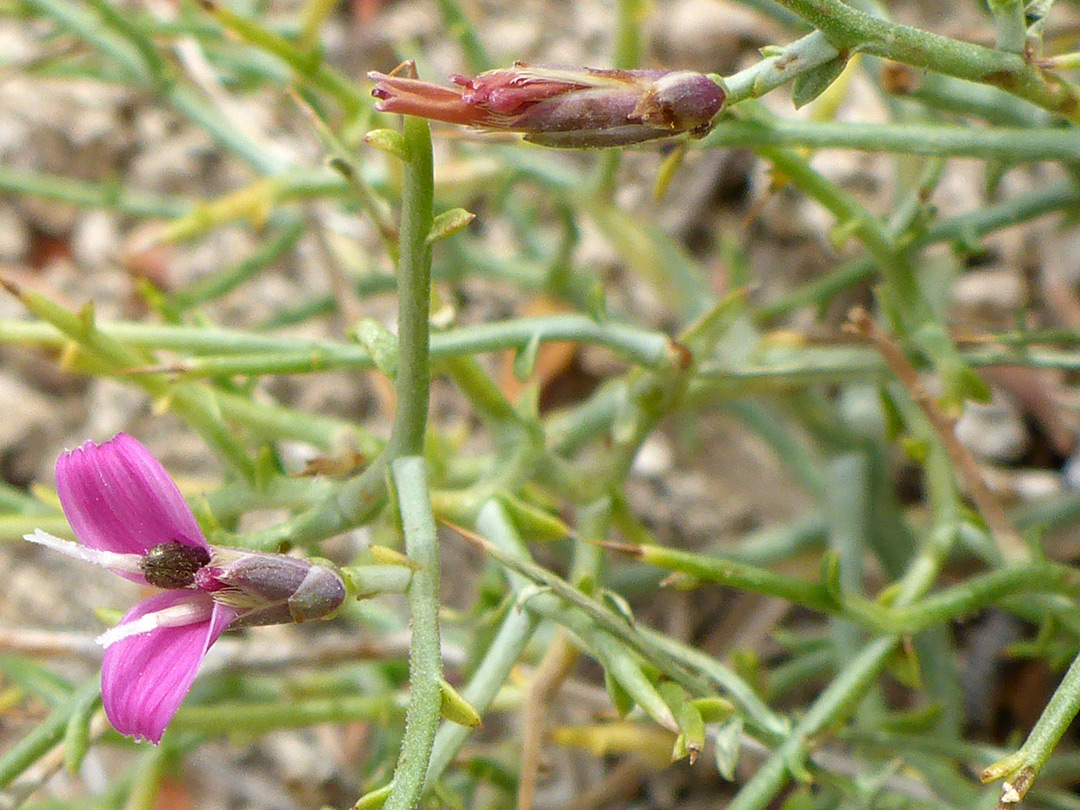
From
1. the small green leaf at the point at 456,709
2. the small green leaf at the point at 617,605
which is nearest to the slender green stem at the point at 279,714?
the small green leaf at the point at 617,605

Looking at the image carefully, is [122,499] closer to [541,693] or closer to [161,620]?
[161,620]

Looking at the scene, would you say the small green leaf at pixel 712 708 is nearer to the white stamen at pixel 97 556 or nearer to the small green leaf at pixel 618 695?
the small green leaf at pixel 618 695

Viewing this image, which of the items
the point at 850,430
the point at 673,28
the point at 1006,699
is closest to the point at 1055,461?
Result: the point at 1006,699

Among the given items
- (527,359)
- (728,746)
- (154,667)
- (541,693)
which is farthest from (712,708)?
(154,667)

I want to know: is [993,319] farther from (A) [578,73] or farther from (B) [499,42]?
(A) [578,73]

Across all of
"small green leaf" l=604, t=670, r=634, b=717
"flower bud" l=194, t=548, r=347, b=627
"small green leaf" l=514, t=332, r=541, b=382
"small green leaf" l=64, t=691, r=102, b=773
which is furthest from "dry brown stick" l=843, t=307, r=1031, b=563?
"small green leaf" l=64, t=691, r=102, b=773

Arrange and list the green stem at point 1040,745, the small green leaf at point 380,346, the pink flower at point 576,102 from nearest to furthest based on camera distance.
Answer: the pink flower at point 576,102 < the green stem at point 1040,745 < the small green leaf at point 380,346
